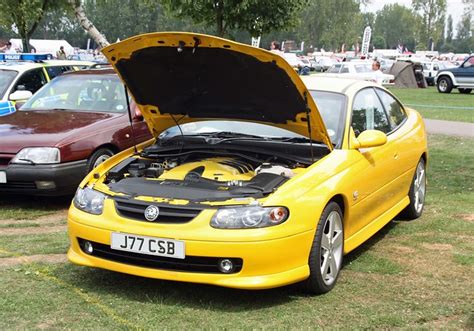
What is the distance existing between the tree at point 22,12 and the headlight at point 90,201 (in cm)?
1533

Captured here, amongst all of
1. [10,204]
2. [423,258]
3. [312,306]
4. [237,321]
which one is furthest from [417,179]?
[10,204]

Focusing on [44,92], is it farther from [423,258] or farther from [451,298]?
[451,298]

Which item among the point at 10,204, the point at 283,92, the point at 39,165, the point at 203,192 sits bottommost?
the point at 10,204

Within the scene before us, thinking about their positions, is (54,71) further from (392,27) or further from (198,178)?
(392,27)

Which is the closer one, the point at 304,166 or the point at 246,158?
the point at 304,166

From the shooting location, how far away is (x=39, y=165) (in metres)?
6.65

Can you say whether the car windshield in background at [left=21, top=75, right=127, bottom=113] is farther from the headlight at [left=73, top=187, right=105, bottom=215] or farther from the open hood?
the headlight at [left=73, top=187, right=105, bottom=215]

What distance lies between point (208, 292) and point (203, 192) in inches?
27.6

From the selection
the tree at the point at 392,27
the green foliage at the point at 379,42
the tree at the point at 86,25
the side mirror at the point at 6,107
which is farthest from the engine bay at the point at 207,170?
the tree at the point at 392,27

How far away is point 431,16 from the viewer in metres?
86.4

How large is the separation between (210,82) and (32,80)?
6.35m

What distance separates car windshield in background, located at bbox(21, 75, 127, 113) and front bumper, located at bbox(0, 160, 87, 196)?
1.34 m

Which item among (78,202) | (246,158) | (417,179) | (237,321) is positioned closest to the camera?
(237,321)

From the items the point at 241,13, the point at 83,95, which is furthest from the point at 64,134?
the point at 241,13
